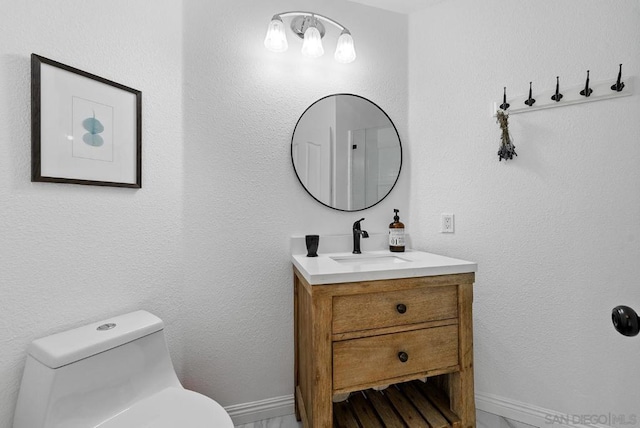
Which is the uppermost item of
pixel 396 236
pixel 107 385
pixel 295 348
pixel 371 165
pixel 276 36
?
pixel 276 36

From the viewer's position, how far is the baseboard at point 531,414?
1318 millimetres

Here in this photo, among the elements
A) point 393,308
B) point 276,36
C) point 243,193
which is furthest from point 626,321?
point 276,36

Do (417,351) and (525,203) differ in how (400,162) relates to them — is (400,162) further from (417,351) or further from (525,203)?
(417,351)

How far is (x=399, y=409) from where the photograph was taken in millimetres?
1272

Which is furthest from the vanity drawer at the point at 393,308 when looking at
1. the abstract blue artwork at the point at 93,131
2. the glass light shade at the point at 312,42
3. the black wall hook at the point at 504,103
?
the glass light shade at the point at 312,42

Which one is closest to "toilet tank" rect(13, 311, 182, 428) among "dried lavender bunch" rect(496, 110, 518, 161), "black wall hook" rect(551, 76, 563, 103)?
"dried lavender bunch" rect(496, 110, 518, 161)

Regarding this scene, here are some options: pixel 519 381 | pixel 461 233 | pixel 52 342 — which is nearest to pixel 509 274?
pixel 461 233

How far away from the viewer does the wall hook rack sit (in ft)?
4.00

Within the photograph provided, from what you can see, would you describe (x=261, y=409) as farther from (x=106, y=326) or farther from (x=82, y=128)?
(x=82, y=128)

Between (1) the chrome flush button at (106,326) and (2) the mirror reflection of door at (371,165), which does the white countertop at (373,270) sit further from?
(1) the chrome flush button at (106,326)

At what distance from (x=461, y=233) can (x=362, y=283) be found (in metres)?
0.84

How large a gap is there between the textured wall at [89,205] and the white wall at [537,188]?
4.50 feet

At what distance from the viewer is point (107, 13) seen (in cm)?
111

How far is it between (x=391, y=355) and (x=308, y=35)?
61.9 inches
